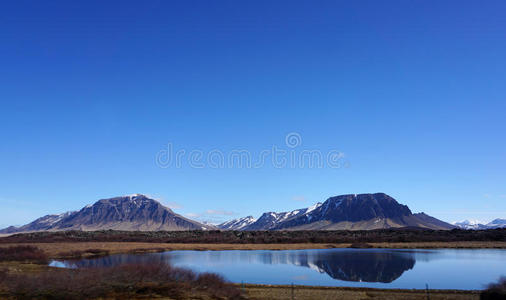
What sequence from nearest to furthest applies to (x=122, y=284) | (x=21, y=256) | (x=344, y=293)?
(x=122, y=284), (x=344, y=293), (x=21, y=256)

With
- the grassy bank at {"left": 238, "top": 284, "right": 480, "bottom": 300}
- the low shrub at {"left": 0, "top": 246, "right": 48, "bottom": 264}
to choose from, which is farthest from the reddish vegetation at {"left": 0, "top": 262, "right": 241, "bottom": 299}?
the low shrub at {"left": 0, "top": 246, "right": 48, "bottom": 264}

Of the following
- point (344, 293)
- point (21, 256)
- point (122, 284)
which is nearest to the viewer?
point (122, 284)

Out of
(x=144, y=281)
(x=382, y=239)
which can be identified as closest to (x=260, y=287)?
(x=144, y=281)

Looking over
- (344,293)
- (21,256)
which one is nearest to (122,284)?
(344,293)

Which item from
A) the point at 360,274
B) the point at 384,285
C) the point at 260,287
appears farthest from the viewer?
the point at 360,274

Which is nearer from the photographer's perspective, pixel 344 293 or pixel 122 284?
pixel 122 284

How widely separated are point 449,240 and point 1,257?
143994mm

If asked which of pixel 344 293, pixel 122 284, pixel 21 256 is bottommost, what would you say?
pixel 344 293

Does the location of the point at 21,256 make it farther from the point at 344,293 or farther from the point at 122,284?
the point at 344,293

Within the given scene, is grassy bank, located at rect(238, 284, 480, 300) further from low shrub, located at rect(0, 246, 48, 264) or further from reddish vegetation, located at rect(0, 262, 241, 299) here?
low shrub, located at rect(0, 246, 48, 264)

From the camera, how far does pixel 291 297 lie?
35.5m

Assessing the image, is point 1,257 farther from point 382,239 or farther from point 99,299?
point 382,239

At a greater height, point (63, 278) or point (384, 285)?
point (63, 278)

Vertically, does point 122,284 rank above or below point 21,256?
above
